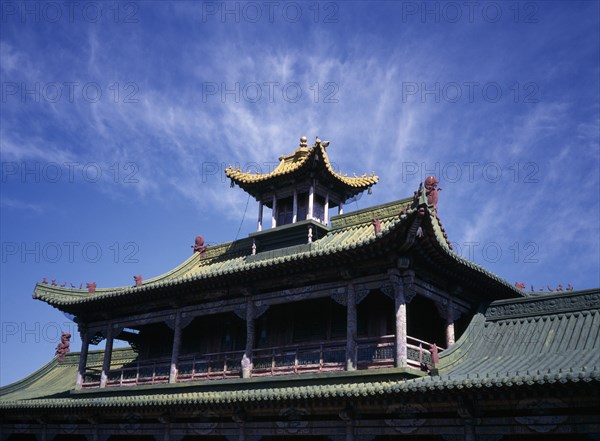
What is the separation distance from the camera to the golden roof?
22344 mm

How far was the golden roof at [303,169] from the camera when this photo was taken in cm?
2234

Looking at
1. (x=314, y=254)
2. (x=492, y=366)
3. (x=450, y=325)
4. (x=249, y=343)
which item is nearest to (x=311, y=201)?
(x=314, y=254)

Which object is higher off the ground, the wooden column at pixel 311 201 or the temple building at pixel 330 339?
the wooden column at pixel 311 201

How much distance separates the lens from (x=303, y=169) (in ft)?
74.3

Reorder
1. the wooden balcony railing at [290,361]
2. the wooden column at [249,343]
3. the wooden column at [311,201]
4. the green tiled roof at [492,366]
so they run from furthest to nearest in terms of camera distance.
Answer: the wooden column at [311,201]
the wooden column at [249,343]
the wooden balcony railing at [290,361]
the green tiled roof at [492,366]

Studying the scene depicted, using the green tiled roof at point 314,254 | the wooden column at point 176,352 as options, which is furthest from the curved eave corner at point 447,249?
the wooden column at point 176,352

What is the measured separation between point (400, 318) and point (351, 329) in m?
1.54

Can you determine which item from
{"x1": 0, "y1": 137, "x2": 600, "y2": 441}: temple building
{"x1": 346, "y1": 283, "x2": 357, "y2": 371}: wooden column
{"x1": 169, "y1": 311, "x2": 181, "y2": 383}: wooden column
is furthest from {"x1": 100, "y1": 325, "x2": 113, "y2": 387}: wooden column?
{"x1": 346, "y1": 283, "x2": 357, "y2": 371}: wooden column

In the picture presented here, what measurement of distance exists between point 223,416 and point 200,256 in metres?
8.20

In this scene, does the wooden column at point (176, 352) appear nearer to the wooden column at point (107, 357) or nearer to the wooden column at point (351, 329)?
the wooden column at point (107, 357)

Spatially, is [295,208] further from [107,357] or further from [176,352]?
[107,357]

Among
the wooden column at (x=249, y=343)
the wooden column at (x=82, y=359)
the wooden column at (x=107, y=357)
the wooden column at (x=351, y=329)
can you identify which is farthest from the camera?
the wooden column at (x=82, y=359)

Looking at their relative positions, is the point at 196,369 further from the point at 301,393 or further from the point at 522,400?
the point at 522,400

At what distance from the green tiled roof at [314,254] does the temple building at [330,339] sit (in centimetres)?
6
